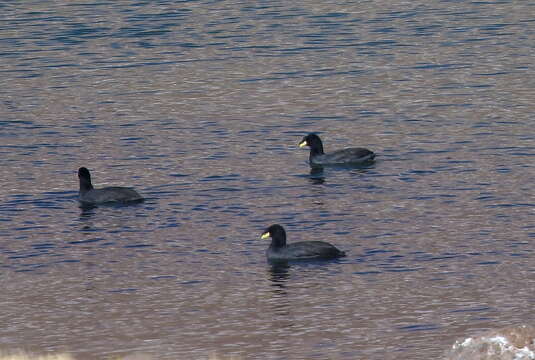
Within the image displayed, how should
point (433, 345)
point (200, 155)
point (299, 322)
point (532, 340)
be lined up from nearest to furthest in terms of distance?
1. point (532, 340)
2. point (433, 345)
3. point (299, 322)
4. point (200, 155)

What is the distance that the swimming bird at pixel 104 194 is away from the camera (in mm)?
35625

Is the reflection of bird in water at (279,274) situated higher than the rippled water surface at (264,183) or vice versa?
the rippled water surface at (264,183)

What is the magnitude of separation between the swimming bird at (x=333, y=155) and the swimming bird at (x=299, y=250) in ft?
31.8

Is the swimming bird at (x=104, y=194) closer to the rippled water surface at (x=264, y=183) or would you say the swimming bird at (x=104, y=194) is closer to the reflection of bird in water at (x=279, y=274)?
the rippled water surface at (x=264, y=183)

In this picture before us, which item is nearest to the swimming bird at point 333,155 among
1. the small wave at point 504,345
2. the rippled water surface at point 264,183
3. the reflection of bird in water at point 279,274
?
the rippled water surface at point 264,183

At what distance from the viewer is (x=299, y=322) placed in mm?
25578

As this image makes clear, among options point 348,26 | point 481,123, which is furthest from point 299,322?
point 348,26

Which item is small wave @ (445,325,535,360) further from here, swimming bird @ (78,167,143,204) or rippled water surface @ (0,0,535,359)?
swimming bird @ (78,167,143,204)

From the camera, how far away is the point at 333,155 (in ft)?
133

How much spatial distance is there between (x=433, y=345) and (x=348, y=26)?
43314 mm

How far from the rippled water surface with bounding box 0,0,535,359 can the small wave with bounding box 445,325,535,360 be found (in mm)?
5273

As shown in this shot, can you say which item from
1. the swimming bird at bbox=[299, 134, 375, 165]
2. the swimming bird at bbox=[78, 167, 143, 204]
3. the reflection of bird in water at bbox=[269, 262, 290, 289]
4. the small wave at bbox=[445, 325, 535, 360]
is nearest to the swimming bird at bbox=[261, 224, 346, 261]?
the reflection of bird in water at bbox=[269, 262, 290, 289]

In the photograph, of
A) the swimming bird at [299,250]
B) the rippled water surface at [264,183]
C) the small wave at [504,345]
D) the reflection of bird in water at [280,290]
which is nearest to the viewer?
the small wave at [504,345]

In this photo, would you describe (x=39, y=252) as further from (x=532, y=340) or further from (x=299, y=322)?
(x=532, y=340)
